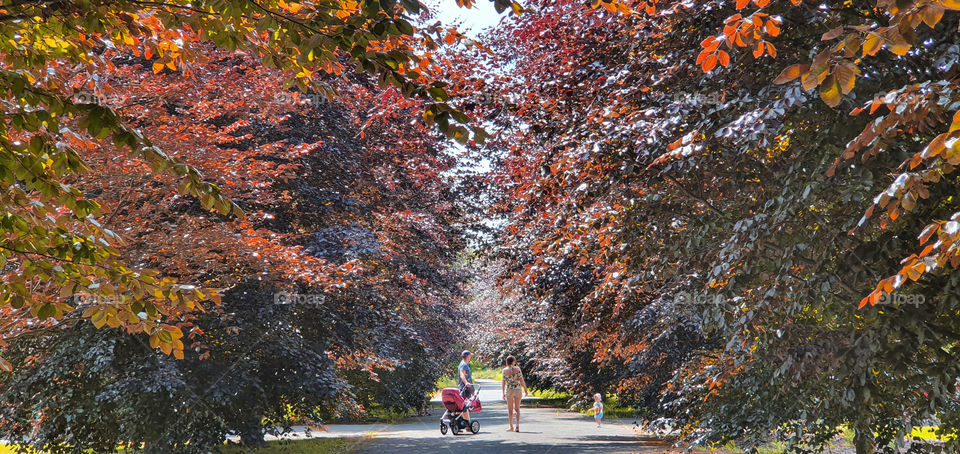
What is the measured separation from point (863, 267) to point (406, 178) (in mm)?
10611

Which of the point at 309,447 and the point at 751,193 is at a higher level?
the point at 751,193

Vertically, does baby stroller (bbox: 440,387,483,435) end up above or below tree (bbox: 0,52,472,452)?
below

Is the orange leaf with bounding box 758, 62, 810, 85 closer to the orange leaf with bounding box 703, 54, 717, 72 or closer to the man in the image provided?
the orange leaf with bounding box 703, 54, 717, 72

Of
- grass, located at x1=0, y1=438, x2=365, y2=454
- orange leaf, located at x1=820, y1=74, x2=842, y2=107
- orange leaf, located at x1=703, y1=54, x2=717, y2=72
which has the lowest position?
grass, located at x1=0, y1=438, x2=365, y2=454

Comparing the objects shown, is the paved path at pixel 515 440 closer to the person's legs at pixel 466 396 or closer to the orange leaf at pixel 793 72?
the person's legs at pixel 466 396

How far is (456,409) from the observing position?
640 inches

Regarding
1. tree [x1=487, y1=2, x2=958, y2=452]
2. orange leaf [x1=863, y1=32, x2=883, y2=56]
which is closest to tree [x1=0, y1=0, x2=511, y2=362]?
tree [x1=487, y1=2, x2=958, y2=452]

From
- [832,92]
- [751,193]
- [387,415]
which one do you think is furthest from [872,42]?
[387,415]

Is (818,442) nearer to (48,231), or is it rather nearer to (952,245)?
(952,245)

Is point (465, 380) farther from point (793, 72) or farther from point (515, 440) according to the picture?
point (793, 72)

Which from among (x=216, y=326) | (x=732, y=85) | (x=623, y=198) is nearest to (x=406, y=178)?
(x=216, y=326)

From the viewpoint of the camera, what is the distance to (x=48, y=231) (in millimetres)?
3891

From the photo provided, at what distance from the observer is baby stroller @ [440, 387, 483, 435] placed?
16.0 metres

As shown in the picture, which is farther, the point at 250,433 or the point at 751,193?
the point at 250,433
